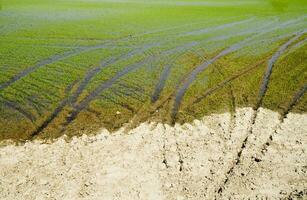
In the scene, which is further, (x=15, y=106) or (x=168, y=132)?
(x=15, y=106)

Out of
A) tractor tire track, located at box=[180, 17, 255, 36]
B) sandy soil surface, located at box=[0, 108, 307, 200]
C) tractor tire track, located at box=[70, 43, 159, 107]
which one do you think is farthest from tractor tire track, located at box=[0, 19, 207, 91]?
sandy soil surface, located at box=[0, 108, 307, 200]

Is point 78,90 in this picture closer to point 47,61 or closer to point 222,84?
point 47,61

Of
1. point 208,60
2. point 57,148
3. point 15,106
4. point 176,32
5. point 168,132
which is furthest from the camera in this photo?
point 176,32

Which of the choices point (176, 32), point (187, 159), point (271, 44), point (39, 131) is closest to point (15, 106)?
point (39, 131)

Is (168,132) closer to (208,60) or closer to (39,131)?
(39,131)

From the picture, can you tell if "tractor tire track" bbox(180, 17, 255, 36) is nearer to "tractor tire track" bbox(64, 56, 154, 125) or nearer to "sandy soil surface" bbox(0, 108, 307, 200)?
"tractor tire track" bbox(64, 56, 154, 125)

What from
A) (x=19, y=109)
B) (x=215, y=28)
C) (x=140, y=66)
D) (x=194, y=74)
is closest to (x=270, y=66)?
(x=194, y=74)

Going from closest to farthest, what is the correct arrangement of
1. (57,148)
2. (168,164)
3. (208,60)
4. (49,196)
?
(49,196)
(168,164)
(57,148)
(208,60)

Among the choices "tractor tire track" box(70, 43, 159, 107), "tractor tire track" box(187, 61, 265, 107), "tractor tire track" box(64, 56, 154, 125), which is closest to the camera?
"tractor tire track" box(64, 56, 154, 125)
